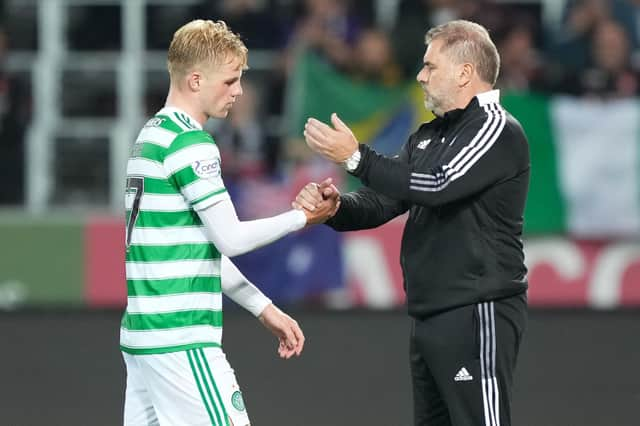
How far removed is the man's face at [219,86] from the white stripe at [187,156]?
0.19 metres

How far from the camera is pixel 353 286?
34.2ft

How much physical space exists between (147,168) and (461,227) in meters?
1.15

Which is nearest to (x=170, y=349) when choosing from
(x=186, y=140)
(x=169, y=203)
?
(x=169, y=203)

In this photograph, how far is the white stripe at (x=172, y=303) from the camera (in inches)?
164

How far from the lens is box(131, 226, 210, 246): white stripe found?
4148 millimetres

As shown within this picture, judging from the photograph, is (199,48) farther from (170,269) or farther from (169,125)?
(170,269)

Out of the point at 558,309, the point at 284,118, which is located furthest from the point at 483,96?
the point at 284,118

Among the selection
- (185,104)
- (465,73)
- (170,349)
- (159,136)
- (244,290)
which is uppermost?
(465,73)

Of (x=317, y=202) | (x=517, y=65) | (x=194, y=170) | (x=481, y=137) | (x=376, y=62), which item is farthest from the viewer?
(x=517, y=65)

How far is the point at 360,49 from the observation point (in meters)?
10.8

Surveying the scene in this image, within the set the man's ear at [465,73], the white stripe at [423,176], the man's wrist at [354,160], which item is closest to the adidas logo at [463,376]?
the white stripe at [423,176]

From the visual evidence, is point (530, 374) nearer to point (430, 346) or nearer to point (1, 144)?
point (430, 346)

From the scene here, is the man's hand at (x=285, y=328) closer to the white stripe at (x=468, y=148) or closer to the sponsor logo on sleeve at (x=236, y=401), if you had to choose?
the sponsor logo on sleeve at (x=236, y=401)

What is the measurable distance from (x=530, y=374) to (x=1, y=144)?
5.47 meters
